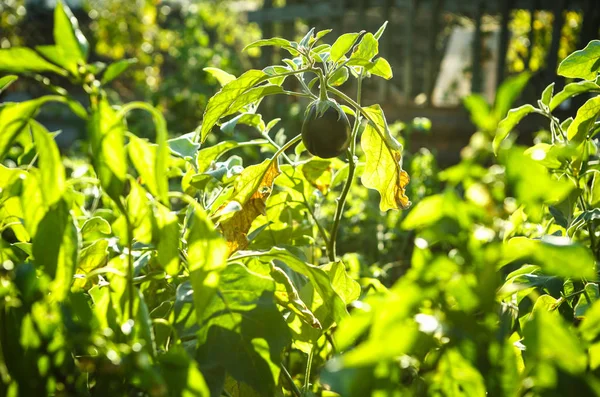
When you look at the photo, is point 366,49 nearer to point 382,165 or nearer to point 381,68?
point 381,68

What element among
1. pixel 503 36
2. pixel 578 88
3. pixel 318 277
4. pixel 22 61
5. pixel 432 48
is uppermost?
pixel 22 61

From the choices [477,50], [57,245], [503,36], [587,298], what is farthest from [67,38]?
[477,50]

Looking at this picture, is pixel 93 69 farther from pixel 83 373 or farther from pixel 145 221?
pixel 83 373

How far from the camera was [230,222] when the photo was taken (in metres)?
0.84

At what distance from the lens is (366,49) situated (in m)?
0.82

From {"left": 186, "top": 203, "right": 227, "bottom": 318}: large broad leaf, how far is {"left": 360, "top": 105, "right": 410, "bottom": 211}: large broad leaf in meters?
0.36

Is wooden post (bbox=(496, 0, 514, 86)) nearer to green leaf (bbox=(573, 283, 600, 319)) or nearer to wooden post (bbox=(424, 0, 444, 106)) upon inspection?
wooden post (bbox=(424, 0, 444, 106))

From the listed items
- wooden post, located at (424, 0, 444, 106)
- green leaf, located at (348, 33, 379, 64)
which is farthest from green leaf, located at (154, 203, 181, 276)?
wooden post, located at (424, 0, 444, 106)

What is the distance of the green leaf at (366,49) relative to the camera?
0.81 m

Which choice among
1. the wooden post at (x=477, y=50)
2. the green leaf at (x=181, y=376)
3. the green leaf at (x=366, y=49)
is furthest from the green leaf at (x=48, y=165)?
the wooden post at (x=477, y=50)

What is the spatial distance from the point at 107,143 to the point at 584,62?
609 mm

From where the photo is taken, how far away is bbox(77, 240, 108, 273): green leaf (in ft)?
2.52

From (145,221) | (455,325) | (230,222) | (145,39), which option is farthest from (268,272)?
(145,39)

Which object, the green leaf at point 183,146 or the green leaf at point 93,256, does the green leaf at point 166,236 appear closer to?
the green leaf at point 93,256
